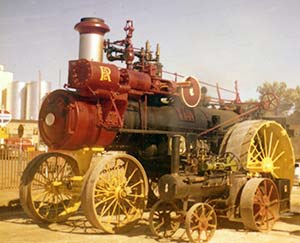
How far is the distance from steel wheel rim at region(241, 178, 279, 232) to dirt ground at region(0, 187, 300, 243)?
0.69 ft

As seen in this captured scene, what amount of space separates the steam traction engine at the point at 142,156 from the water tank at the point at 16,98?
38601mm

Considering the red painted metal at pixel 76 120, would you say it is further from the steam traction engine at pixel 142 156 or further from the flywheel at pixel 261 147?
the flywheel at pixel 261 147

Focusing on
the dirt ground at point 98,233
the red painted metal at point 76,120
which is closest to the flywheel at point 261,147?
the dirt ground at point 98,233

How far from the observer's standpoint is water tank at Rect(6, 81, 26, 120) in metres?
46.9

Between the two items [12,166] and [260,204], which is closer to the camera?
[260,204]

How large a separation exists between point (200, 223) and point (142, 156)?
2.75m

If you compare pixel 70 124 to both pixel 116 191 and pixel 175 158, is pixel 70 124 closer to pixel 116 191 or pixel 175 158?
pixel 116 191

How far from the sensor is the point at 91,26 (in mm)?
9922

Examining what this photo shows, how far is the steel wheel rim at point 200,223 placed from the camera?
7.17 m

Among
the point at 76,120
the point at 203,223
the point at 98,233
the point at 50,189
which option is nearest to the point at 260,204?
the point at 203,223

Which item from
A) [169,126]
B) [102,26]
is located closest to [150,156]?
[169,126]

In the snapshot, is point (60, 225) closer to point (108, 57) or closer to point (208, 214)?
point (208, 214)

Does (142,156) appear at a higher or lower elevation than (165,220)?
higher

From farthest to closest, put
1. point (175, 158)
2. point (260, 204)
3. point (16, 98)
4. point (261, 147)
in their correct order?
point (16, 98), point (261, 147), point (260, 204), point (175, 158)
